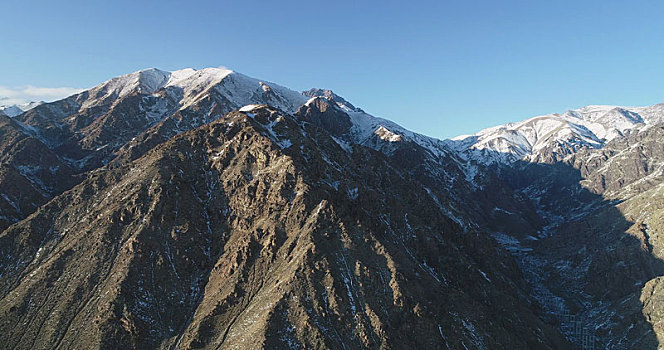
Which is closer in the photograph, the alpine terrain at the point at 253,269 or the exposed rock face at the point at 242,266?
the exposed rock face at the point at 242,266

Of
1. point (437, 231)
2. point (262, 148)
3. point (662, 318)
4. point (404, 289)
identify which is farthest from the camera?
point (437, 231)

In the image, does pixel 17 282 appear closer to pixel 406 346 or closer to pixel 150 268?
pixel 150 268

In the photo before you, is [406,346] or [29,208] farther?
[29,208]

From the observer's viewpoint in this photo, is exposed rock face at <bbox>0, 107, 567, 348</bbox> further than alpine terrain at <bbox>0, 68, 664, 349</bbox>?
No

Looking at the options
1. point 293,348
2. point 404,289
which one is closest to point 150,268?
point 293,348

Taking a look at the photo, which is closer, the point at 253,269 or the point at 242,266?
the point at 242,266

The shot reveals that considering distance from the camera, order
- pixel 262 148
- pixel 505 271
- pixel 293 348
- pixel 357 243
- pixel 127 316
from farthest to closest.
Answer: pixel 505 271
pixel 262 148
pixel 357 243
pixel 127 316
pixel 293 348

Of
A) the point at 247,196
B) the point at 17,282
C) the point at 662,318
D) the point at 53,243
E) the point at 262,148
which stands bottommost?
the point at 662,318

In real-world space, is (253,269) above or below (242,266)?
below
